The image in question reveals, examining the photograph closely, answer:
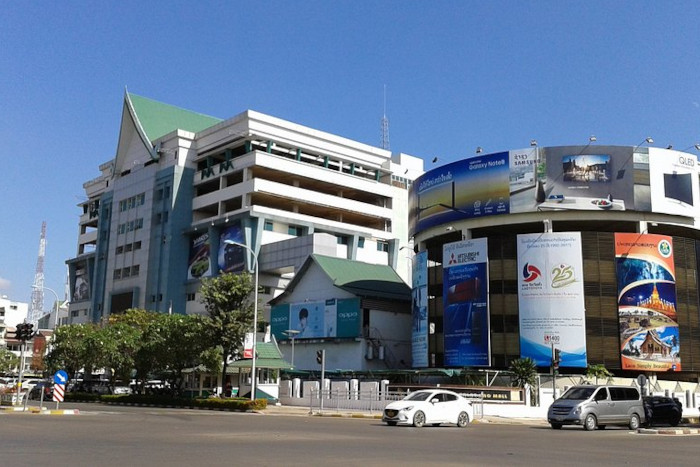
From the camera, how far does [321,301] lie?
73688 mm

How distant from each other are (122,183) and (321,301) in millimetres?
53139

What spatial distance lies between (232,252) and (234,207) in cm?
1031

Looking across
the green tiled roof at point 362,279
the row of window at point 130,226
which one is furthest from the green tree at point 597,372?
the row of window at point 130,226

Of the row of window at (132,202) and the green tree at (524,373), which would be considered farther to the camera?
the row of window at (132,202)

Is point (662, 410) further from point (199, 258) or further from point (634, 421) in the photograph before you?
point (199, 258)

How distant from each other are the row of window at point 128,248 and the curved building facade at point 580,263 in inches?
2266

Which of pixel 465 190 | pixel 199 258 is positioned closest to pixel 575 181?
pixel 465 190

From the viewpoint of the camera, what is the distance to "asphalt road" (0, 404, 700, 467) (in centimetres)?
1502

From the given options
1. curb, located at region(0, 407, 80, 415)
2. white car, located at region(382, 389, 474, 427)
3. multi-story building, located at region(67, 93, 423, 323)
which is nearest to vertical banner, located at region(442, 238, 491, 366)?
multi-story building, located at region(67, 93, 423, 323)

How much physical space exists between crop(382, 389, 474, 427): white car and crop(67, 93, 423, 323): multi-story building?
179 ft

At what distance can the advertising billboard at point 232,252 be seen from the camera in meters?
89.6

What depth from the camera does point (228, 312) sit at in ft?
163

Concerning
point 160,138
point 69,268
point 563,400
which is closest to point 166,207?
point 160,138

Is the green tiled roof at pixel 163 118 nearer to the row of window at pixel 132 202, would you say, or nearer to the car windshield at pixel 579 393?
the row of window at pixel 132 202
